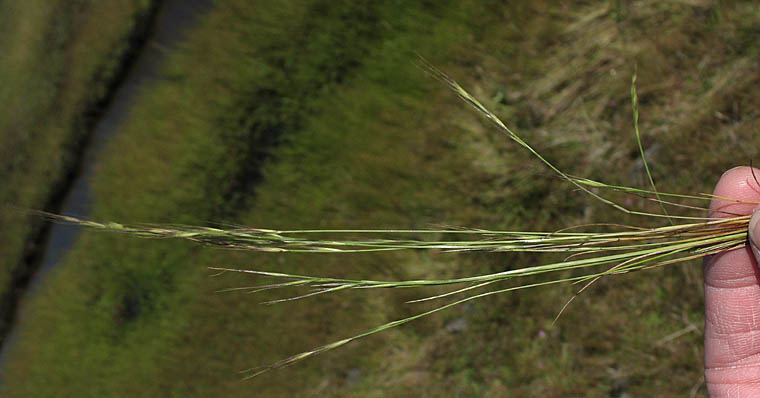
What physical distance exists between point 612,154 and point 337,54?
1.41 metres

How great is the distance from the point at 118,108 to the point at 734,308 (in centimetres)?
327

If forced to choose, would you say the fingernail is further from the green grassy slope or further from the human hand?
the green grassy slope

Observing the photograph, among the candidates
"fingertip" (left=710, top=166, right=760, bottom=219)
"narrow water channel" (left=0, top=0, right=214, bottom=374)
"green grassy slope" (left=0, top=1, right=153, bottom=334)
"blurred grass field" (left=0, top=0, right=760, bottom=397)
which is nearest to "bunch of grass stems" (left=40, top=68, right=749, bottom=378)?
"fingertip" (left=710, top=166, right=760, bottom=219)

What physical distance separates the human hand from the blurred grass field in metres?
0.49

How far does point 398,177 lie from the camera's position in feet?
8.65

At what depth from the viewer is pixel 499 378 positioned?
2488 mm

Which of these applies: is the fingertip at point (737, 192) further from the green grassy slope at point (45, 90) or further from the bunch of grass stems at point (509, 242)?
the green grassy slope at point (45, 90)

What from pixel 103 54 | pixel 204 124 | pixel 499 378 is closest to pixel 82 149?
pixel 103 54

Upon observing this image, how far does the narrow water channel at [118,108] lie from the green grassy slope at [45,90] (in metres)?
0.07

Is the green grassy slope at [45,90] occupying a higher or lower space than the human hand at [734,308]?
lower

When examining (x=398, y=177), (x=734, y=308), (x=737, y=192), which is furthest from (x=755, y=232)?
(x=398, y=177)

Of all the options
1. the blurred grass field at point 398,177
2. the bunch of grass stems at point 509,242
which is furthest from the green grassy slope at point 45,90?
the bunch of grass stems at point 509,242

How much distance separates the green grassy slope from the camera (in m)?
3.14

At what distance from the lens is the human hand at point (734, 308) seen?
1629 millimetres
